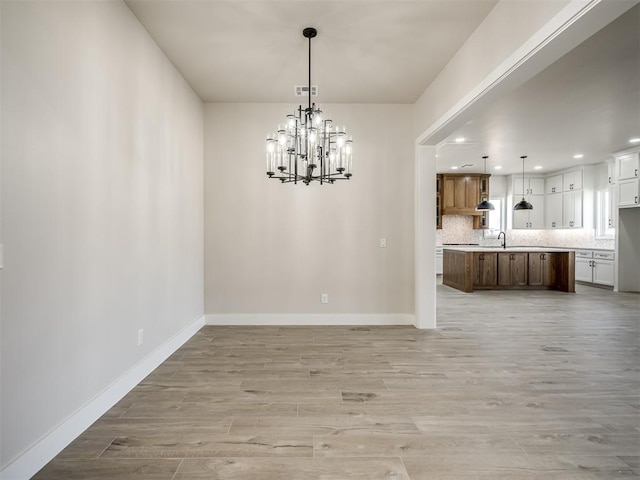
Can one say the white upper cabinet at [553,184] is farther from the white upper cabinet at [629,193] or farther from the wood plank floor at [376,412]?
the wood plank floor at [376,412]

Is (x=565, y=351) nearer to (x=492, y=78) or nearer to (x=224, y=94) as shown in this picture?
(x=492, y=78)

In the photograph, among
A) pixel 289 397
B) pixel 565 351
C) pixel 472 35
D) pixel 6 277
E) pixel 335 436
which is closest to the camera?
pixel 6 277

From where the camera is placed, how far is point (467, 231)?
9977 mm

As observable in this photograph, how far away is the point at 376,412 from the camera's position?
7.54 feet

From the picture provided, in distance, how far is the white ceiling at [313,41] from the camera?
261 centimetres

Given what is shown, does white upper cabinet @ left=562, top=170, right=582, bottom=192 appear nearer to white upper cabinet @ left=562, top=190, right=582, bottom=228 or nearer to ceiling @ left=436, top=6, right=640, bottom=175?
white upper cabinet @ left=562, top=190, right=582, bottom=228

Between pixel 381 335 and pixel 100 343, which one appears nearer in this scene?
pixel 100 343

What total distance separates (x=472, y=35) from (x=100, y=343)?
3.85 m

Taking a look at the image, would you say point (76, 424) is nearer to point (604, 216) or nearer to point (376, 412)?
point (376, 412)

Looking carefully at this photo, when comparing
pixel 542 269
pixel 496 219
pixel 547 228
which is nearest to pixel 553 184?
pixel 547 228

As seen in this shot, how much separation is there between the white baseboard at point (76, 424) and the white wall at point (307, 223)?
1.55 m

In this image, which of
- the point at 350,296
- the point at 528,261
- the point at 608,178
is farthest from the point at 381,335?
the point at 608,178

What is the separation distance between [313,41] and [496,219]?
895cm

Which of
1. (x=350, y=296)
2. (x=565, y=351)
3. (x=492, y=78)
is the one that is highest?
(x=492, y=78)
